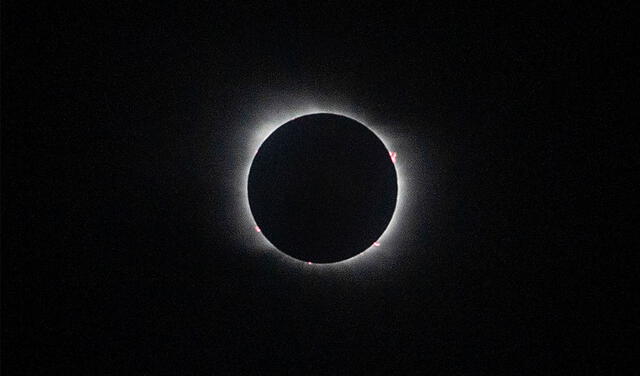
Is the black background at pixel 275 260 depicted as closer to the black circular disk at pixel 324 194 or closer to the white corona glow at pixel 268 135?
the white corona glow at pixel 268 135

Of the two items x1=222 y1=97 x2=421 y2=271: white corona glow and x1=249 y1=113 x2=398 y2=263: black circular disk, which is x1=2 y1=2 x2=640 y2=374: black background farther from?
x1=249 y1=113 x2=398 y2=263: black circular disk

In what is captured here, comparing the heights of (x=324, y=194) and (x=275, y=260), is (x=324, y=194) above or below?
above

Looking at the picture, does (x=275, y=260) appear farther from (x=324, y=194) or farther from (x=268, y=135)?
(x=268, y=135)

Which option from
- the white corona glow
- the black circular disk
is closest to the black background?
the white corona glow

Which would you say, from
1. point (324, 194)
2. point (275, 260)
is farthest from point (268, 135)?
point (275, 260)

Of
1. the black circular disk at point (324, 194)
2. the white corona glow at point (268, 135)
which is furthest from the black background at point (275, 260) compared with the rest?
the black circular disk at point (324, 194)

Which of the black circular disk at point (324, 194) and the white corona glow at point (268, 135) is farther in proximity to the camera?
the white corona glow at point (268, 135)
